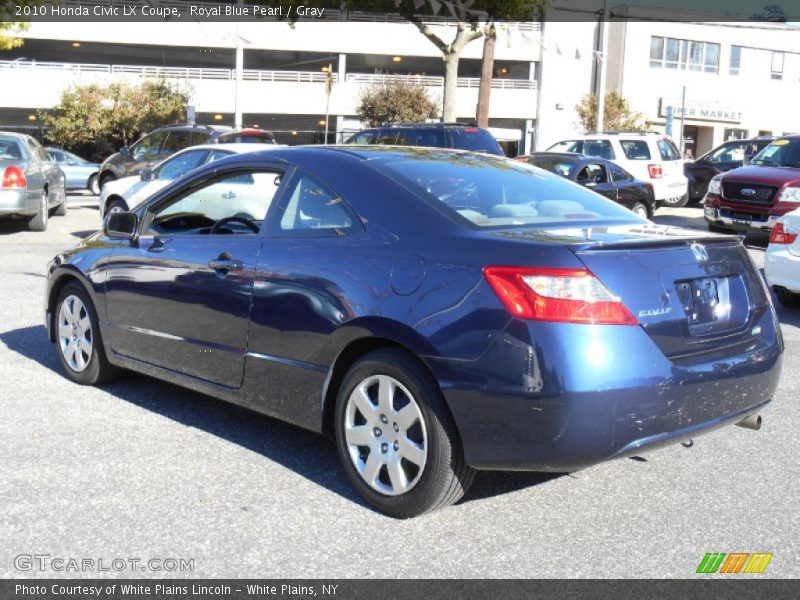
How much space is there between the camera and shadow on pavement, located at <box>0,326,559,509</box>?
15.7 feet

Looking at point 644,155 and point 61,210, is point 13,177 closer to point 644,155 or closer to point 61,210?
point 61,210

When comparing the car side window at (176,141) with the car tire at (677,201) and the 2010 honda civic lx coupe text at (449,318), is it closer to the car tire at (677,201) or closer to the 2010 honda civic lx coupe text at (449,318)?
the car tire at (677,201)

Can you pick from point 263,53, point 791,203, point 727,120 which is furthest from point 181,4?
point 791,203

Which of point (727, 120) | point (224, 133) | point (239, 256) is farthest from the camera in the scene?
point (727, 120)

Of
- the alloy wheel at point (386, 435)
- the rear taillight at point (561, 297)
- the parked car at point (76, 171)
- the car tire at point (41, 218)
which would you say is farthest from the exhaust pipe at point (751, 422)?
the parked car at point (76, 171)

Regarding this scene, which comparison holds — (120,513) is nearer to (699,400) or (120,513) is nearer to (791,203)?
(699,400)

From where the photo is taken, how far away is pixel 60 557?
382cm

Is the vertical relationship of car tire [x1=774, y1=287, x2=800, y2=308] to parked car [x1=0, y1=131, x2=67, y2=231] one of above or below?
below

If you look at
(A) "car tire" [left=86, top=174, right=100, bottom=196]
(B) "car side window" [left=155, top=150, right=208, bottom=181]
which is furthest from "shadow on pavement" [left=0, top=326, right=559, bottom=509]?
(A) "car tire" [left=86, top=174, right=100, bottom=196]

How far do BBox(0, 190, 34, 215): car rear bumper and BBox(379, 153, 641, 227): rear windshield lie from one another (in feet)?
37.8

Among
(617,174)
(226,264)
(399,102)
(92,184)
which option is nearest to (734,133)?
(399,102)

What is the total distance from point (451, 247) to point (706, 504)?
1628 millimetres

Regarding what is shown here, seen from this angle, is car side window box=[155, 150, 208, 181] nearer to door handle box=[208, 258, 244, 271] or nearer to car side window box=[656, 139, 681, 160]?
door handle box=[208, 258, 244, 271]

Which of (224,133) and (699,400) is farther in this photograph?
(224,133)
